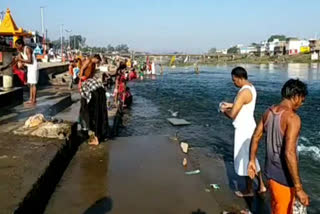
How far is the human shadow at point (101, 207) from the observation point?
12.0ft

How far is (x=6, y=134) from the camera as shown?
5250 millimetres

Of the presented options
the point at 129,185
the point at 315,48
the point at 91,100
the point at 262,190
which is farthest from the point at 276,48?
the point at 129,185

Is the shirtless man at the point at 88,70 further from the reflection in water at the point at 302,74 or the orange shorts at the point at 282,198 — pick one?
the reflection in water at the point at 302,74

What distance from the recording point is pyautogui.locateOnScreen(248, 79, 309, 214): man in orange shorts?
2807 mm

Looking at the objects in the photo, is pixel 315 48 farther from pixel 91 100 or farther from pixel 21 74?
pixel 91 100

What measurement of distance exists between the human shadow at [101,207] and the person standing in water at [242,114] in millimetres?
1651

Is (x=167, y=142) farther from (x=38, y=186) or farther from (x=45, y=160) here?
(x=38, y=186)

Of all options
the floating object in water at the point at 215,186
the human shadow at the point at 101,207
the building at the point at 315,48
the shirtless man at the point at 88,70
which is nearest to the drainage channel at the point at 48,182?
the human shadow at the point at 101,207

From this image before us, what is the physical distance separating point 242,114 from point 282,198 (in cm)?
137

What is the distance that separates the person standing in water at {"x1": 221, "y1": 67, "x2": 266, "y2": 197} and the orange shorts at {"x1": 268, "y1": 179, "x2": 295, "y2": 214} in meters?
1.18

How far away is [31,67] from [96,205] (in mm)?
5795

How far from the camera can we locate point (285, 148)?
2840 mm

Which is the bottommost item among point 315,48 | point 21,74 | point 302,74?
point 302,74

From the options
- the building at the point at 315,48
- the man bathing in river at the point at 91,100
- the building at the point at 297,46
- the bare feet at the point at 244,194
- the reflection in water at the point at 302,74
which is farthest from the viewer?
the building at the point at 297,46
